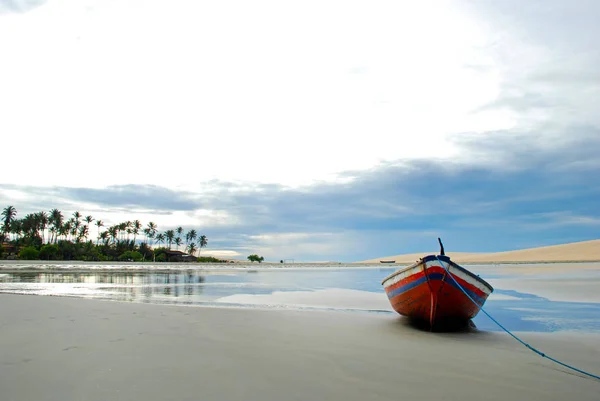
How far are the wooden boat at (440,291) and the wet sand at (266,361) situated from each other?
2.54ft

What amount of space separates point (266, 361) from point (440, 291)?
5.41 m

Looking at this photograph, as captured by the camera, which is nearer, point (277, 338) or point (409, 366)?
point (409, 366)

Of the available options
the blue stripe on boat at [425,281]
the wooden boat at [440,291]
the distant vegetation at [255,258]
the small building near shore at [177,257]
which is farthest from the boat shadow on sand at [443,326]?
the distant vegetation at [255,258]

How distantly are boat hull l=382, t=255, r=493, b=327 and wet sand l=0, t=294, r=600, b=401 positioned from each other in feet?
2.53

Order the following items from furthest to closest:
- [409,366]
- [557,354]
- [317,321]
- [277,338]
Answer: [317,321] → [277,338] → [557,354] → [409,366]

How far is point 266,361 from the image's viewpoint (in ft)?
18.3

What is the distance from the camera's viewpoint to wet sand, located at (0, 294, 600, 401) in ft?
14.2

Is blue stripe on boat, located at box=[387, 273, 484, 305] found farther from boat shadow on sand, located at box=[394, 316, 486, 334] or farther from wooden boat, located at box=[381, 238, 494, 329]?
boat shadow on sand, located at box=[394, 316, 486, 334]

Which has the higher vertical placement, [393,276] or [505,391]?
[393,276]

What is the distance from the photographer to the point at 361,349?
6598 mm

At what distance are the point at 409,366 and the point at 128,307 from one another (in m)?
8.52

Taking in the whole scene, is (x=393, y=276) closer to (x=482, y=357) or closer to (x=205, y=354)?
(x=482, y=357)

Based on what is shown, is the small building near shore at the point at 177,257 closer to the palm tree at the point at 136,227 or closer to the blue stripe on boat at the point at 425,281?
the palm tree at the point at 136,227

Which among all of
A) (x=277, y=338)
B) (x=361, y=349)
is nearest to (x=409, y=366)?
(x=361, y=349)
